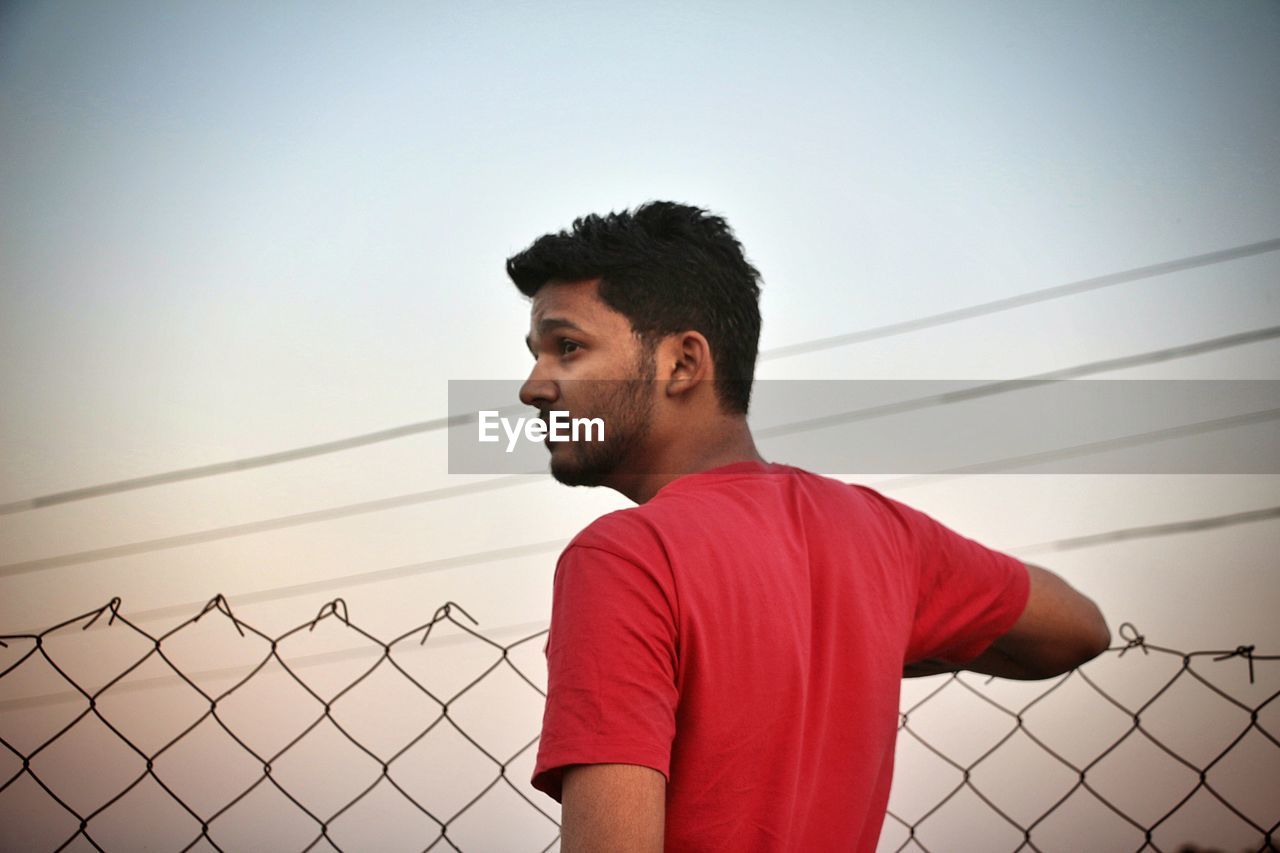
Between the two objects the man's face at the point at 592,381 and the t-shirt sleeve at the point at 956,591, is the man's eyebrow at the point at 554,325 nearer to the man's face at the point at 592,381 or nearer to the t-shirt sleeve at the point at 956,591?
the man's face at the point at 592,381

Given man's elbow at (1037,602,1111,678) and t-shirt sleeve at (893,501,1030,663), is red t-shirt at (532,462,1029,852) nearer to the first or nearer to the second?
t-shirt sleeve at (893,501,1030,663)

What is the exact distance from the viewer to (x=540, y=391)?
4.52ft

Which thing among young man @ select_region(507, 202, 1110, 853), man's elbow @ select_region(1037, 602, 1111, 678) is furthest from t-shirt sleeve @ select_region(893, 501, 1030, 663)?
man's elbow @ select_region(1037, 602, 1111, 678)

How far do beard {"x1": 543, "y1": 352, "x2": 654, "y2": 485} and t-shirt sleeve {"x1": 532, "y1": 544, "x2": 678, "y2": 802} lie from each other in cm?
36

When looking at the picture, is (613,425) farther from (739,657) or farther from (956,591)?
(956,591)

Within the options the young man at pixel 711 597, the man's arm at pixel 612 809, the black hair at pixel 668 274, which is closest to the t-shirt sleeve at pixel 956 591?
the young man at pixel 711 597

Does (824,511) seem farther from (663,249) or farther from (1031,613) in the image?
(663,249)

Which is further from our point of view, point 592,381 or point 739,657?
point 592,381

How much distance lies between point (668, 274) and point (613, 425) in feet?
→ 1.00

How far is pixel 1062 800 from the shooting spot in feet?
5.70

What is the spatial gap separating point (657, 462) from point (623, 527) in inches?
13.5

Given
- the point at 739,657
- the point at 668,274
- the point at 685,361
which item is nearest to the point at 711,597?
the point at 739,657

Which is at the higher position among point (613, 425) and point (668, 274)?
point (668, 274)

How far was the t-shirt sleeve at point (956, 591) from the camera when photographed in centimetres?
136
